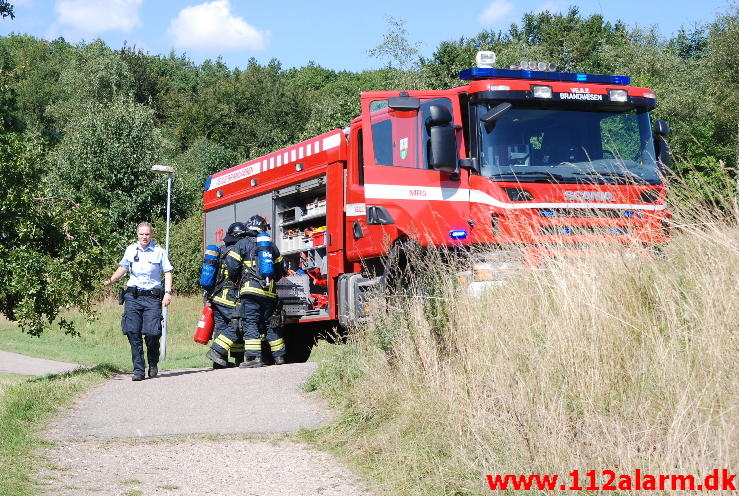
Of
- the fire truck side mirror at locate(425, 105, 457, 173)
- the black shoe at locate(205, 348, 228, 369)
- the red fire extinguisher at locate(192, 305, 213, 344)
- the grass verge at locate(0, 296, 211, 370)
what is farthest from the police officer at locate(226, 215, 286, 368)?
the grass verge at locate(0, 296, 211, 370)

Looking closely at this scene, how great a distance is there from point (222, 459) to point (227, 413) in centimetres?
175

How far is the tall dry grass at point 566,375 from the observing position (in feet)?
15.4

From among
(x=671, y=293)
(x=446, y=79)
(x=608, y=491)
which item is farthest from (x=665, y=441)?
(x=446, y=79)

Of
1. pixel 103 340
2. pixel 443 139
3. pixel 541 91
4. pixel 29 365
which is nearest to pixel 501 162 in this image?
pixel 443 139

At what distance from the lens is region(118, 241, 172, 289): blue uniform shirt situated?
1158cm

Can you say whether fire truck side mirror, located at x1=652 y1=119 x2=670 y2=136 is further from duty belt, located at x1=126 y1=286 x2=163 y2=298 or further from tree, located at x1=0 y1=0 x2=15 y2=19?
tree, located at x1=0 y1=0 x2=15 y2=19

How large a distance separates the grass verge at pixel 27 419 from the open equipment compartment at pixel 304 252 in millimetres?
2670

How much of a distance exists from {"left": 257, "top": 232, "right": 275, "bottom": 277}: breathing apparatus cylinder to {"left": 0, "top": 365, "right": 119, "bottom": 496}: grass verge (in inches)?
93.0

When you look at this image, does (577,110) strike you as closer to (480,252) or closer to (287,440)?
(480,252)

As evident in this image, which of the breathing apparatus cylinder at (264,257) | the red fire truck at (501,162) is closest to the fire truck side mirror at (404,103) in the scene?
the red fire truck at (501,162)

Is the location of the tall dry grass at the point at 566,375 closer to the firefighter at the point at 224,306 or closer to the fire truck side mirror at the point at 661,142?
the fire truck side mirror at the point at 661,142

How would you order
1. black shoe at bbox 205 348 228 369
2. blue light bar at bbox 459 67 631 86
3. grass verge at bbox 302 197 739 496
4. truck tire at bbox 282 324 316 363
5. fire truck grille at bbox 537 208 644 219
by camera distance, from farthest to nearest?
truck tire at bbox 282 324 316 363 → black shoe at bbox 205 348 228 369 → blue light bar at bbox 459 67 631 86 → fire truck grille at bbox 537 208 644 219 → grass verge at bbox 302 197 739 496

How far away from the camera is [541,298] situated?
670cm

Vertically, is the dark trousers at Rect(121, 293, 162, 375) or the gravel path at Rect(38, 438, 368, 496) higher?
the dark trousers at Rect(121, 293, 162, 375)
